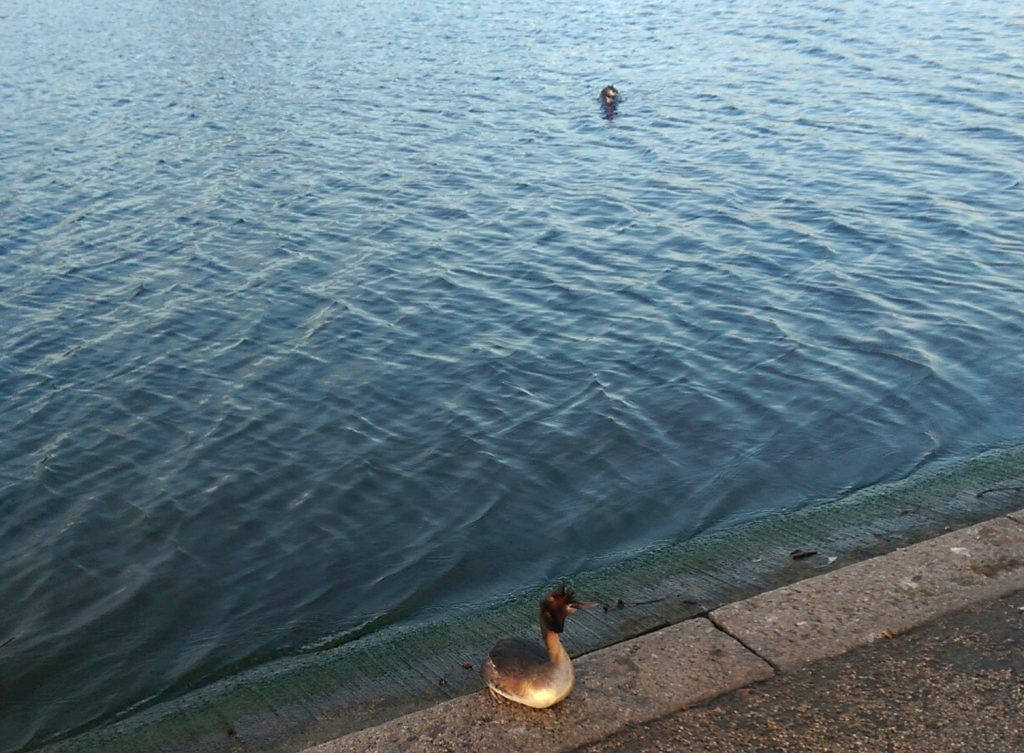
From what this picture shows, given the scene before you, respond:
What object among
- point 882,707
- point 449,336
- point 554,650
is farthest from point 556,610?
point 449,336

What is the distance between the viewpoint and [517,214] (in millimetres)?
15016

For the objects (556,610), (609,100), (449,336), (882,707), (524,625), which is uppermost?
(556,610)

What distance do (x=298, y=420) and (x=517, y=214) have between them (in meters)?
5.89

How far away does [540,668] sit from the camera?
203 inches

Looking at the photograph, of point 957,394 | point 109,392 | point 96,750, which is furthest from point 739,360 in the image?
point 96,750

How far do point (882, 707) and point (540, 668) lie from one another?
1.43 metres

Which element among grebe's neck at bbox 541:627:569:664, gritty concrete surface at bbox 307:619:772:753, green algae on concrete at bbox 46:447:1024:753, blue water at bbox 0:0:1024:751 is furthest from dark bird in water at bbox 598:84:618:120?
grebe's neck at bbox 541:627:569:664

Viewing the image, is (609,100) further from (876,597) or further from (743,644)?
(743,644)

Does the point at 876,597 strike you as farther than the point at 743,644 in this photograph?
Yes

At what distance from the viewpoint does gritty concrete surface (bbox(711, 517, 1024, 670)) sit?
5.54 m

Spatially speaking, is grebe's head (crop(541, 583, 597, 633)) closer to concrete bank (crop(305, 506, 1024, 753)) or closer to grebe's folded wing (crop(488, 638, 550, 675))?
grebe's folded wing (crop(488, 638, 550, 675))

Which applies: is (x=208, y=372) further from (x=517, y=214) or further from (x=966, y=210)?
(x=966, y=210)

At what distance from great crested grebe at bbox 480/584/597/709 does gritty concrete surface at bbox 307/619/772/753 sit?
0.33 feet

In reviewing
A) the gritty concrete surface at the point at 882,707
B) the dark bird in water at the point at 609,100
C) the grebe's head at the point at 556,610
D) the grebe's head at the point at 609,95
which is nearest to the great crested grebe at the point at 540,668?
the grebe's head at the point at 556,610
